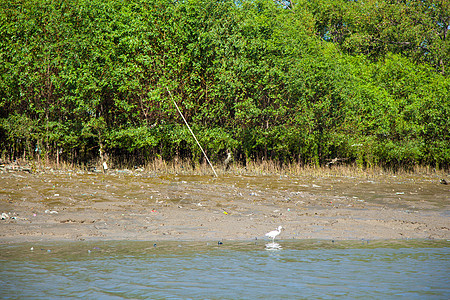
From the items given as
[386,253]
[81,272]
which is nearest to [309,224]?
[386,253]

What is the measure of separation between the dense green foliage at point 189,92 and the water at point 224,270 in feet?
51.6

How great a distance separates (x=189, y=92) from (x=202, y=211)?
13.5m

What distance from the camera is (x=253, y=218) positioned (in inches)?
461

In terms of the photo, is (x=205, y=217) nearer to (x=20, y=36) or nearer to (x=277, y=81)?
(x=277, y=81)

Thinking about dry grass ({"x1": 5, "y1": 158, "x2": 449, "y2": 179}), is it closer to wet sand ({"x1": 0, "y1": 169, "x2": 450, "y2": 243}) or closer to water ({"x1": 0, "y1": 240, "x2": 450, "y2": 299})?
wet sand ({"x1": 0, "y1": 169, "x2": 450, "y2": 243})

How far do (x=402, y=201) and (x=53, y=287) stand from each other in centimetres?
1185

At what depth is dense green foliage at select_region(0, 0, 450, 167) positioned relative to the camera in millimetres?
23438

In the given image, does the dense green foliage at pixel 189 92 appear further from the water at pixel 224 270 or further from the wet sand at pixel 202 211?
the water at pixel 224 270

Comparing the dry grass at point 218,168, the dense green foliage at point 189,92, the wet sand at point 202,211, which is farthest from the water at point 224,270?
the dense green foliage at point 189,92

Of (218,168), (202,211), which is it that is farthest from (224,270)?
(218,168)

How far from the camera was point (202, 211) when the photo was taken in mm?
12422

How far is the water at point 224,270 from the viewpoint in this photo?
652cm

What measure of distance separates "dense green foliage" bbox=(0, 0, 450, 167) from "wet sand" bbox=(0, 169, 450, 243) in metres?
7.06

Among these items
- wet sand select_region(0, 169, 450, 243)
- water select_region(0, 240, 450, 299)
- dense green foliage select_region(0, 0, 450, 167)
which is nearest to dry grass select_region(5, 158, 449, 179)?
dense green foliage select_region(0, 0, 450, 167)
